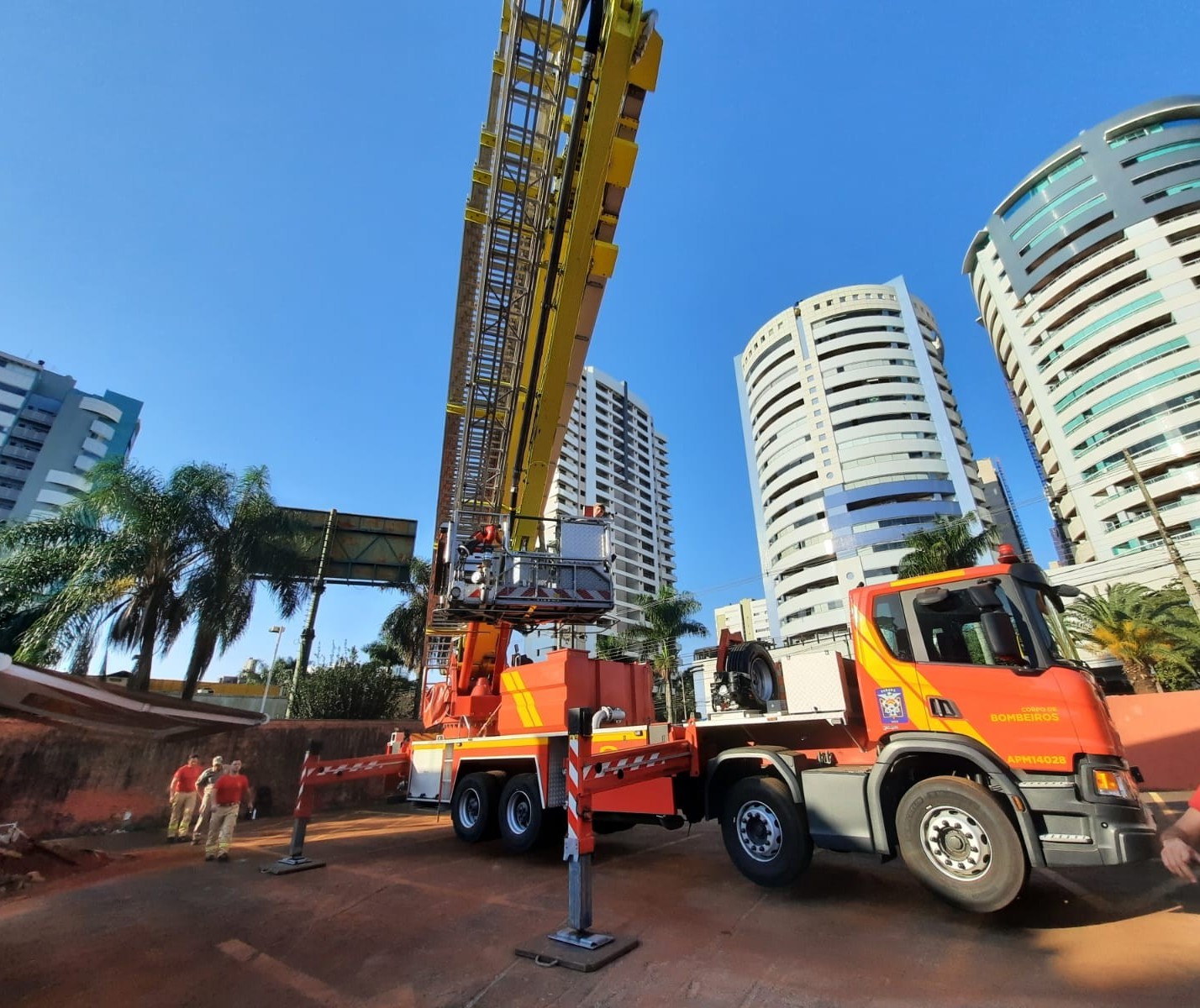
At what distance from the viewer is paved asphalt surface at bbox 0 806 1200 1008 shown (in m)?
3.68

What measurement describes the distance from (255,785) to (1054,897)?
16141mm

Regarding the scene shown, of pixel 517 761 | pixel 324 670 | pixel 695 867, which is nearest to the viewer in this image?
pixel 695 867

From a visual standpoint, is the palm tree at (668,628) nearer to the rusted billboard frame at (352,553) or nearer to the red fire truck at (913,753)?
the rusted billboard frame at (352,553)

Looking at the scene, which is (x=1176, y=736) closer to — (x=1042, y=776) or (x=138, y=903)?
(x=1042, y=776)

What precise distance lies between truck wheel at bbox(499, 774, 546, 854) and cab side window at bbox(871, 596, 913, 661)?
487cm

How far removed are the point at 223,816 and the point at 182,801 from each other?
11.0ft

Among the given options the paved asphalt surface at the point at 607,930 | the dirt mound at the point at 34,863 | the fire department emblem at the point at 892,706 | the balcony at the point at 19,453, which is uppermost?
the balcony at the point at 19,453

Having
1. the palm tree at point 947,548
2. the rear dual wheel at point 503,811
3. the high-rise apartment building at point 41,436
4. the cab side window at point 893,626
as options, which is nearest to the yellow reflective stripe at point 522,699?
the rear dual wheel at point 503,811

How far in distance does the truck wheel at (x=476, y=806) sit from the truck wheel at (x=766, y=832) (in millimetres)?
3859

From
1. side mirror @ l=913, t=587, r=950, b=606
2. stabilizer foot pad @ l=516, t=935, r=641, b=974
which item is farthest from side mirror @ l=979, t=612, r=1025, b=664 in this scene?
stabilizer foot pad @ l=516, t=935, r=641, b=974

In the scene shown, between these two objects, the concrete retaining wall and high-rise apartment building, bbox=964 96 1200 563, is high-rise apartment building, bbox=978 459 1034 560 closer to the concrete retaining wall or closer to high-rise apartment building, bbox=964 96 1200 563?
high-rise apartment building, bbox=964 96 1200 563

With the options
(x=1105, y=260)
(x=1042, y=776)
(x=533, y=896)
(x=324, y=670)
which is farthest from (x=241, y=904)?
(x=1105, y=260)

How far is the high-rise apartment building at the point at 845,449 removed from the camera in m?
64.1

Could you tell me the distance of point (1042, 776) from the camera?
15.1ft
